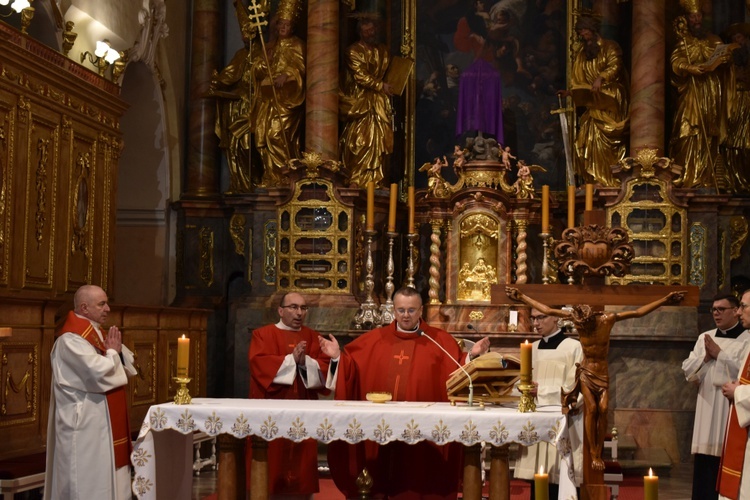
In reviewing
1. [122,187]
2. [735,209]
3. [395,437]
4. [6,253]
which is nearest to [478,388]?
[395,437]

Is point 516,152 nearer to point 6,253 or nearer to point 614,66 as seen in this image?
point 614,66

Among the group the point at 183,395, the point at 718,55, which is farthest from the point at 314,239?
the point at 183,395

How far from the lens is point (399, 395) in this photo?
25.2 ft

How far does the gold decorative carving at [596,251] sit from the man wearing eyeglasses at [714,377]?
7.33 feet

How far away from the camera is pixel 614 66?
13.4m

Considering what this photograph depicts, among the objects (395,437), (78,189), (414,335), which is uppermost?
(78,189)

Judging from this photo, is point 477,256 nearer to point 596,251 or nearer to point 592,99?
point 592,99

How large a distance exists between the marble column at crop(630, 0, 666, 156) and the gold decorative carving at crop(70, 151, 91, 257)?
609 centimetres

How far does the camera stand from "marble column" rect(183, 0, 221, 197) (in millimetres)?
14344

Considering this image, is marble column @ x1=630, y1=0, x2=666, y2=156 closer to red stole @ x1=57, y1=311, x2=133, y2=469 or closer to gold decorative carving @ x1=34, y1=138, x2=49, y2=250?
gold decorative carving @ x1=34, y1=138, x2=49, y2=250

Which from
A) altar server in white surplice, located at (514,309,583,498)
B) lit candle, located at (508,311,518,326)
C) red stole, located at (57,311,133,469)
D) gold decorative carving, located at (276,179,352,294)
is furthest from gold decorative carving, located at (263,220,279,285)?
altar server in white surplice, located at (514,309,583,498)

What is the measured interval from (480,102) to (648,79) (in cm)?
203

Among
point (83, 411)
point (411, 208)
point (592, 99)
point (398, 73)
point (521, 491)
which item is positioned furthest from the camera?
point (398, 73)

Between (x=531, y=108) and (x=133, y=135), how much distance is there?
496cm
